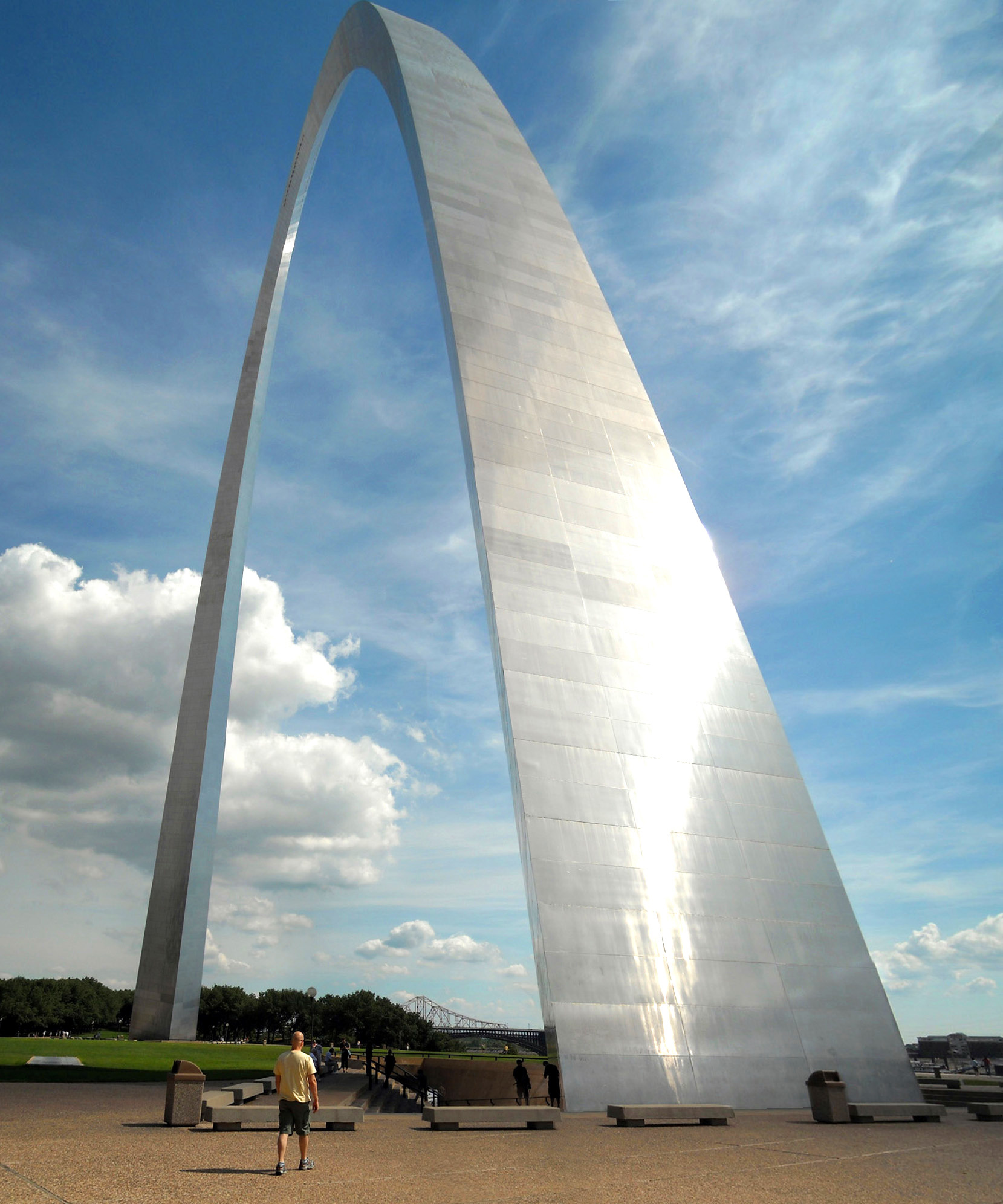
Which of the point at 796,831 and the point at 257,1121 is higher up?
the point at 796,831

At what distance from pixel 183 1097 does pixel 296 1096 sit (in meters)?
2.98

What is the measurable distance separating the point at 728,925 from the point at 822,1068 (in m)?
2.23

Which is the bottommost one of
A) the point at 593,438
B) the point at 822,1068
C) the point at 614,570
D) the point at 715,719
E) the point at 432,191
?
the point at 822,1068

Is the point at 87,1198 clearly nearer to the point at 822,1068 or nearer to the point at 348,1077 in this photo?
the point at 822,1068

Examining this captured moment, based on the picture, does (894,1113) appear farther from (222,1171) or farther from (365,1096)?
(365,1096)

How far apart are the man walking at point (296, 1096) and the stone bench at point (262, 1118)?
1.84 m

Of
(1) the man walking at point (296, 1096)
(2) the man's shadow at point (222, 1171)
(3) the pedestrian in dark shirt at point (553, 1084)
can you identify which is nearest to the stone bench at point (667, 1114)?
(3) the pedestrian in dark shirt at point (553, 1084)

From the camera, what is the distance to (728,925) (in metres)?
12.3

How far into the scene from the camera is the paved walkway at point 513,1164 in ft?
18.2

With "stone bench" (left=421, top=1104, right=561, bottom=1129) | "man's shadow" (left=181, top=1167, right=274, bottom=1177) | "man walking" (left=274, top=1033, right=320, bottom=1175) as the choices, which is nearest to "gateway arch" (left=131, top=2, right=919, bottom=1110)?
"stone bench" (left=421, top=1104, right=561, bottom=1129)

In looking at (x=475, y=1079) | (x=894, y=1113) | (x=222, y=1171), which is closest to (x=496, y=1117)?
(x=222, y=1171)

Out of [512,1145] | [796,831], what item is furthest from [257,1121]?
[796,831]

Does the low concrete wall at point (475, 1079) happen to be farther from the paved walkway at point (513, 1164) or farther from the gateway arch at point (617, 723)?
the paved walkway at point (513, 1164)

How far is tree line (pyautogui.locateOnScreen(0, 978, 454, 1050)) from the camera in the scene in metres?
96.6
